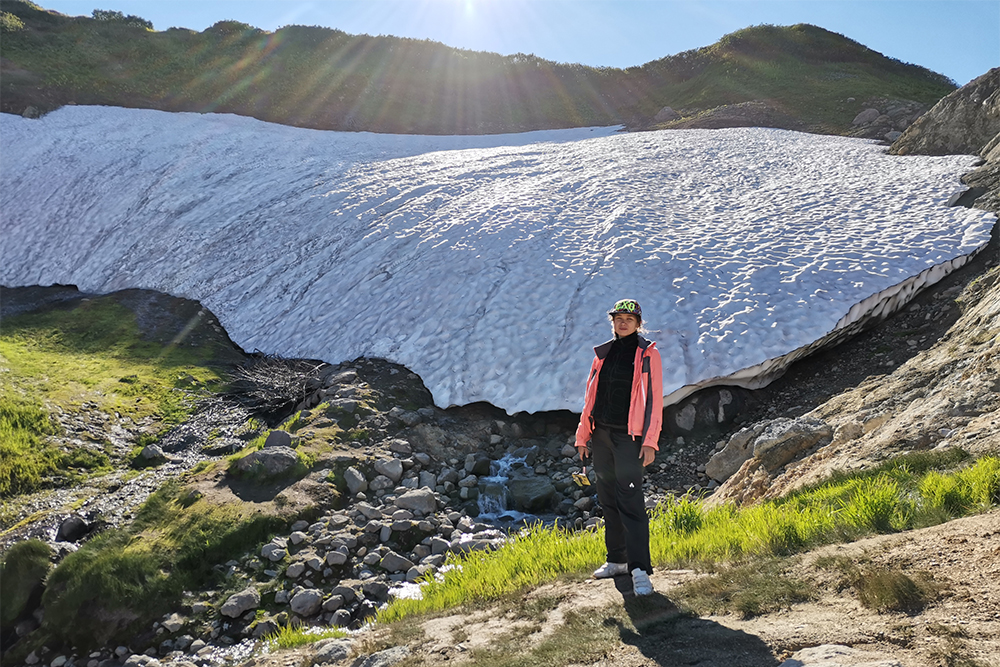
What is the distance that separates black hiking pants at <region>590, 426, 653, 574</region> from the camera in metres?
5.70

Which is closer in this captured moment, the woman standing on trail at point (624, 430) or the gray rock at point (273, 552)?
the woman standing on trail at point (624, 430)

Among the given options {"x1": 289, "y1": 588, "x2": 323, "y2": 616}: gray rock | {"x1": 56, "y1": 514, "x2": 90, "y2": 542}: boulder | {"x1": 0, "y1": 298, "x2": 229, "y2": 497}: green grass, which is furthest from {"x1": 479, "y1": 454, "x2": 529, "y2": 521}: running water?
{"x1": 0, "y1": 298, "x2": 229, "y2": 497}: green grass

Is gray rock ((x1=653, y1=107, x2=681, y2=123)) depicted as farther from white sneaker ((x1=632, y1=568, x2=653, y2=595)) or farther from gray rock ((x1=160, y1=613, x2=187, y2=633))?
gray rock ((x1=160, y1=613, x2=187, y2=633))

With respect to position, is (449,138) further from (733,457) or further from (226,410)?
(733,457)

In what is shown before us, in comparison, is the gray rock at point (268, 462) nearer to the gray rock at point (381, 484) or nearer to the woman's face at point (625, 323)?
the gray rock at point (381, 484)

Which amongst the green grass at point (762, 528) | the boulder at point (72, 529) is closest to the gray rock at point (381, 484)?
the green grass at point (762, 528)

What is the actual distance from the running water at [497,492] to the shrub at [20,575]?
604 cm

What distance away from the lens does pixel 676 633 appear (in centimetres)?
453

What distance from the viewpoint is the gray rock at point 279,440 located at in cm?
1051

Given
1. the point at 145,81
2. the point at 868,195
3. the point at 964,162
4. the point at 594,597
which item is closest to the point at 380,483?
the point at 594,597

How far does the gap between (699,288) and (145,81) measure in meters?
42.3

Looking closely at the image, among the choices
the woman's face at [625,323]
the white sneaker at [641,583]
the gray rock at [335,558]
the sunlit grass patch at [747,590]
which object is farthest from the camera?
the gray rock at [335,558]

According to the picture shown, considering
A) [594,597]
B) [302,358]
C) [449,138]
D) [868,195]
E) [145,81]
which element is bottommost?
[594,597]

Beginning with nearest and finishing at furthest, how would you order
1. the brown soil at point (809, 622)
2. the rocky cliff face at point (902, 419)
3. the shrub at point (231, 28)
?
the brown soil at point (809, 622) < the rocky cliff face at point (902, 419) < the shrub at point (231, 28)
